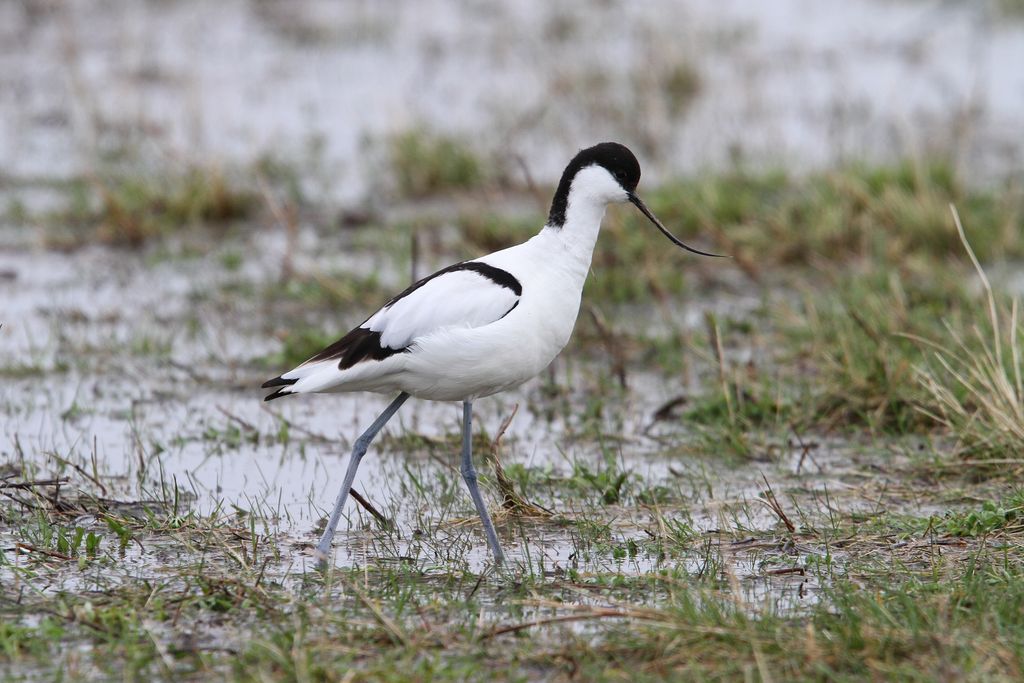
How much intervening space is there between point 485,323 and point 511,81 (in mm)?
8446

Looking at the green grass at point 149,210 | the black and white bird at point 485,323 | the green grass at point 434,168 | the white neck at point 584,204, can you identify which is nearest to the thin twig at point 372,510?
the black and white bird at point 485,323

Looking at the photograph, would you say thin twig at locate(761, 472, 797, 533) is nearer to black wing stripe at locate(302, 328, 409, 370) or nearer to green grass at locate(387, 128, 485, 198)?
black wing stripe at locate(302, 328, 409, 370)

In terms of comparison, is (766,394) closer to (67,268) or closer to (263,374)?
(263,374)

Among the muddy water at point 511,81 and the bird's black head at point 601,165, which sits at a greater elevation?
the muddy water at point 511,81

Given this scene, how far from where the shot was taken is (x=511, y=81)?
41.1 feet

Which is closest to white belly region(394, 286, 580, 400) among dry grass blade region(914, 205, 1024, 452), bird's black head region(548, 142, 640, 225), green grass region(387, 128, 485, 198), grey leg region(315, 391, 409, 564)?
grey leg region(315, 391, 409, 564)

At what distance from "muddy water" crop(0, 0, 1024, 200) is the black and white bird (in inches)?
181

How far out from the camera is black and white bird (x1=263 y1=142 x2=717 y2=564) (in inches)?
172

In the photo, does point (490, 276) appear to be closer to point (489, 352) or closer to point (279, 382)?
point (489, 352)

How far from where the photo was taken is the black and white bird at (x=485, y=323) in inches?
172

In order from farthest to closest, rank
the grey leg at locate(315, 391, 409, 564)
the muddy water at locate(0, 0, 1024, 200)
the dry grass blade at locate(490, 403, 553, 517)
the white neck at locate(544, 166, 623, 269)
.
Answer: the muddy water at locate(0, 0, 1024, 200) < the dry grass blade at locate(490, 403, 553, 517) < the white neck at locate(544, 166, 623, 269) < the grey leg at locate(315, 391, 409, 564)

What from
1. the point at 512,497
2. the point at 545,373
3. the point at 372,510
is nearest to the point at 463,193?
the point at 545,373

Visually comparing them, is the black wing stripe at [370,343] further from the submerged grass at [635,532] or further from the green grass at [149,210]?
the green grass at [149,210]

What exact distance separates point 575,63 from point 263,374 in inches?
262
